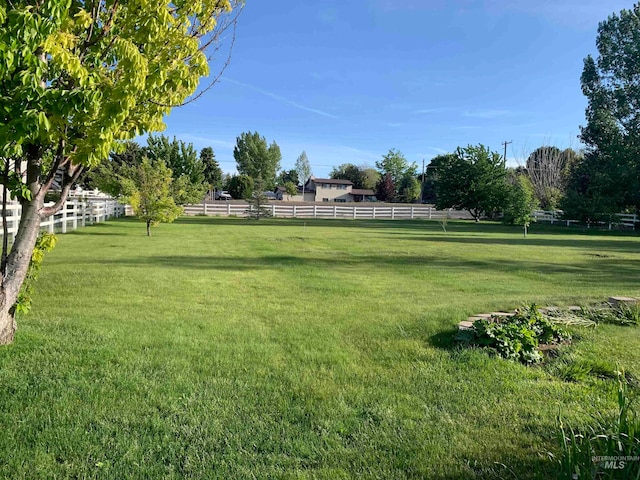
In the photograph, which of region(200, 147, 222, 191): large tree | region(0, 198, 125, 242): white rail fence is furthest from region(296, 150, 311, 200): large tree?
region(0, 198, 125, 242): white rail fence

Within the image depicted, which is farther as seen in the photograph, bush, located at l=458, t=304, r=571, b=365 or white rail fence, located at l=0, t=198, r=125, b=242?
white rail fence, located at l=0, t=198, r=125, b=242

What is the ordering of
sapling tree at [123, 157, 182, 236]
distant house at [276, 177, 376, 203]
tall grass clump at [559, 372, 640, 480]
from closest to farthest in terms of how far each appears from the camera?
tall grass clump at [559, 372, 640, 480], sapling tree at [123, 157, 182, 236], distant house at [276, 177, 376, 203]

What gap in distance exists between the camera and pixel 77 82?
12.7ft

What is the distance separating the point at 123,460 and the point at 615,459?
2.52 metres

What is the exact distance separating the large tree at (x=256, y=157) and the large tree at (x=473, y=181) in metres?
34.7

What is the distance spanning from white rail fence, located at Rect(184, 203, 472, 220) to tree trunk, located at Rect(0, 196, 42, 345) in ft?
114

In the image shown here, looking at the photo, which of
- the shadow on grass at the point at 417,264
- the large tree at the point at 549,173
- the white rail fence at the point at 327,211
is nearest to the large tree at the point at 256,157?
the white rail fence at the point at 327,211

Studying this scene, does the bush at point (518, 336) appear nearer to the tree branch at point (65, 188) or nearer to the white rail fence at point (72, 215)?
the tree branch at point (65, 188)

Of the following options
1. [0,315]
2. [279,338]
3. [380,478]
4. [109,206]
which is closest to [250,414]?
[380,478]

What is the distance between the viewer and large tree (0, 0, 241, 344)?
3.02 m

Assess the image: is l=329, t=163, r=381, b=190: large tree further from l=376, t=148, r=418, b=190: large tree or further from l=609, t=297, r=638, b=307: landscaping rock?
l=609, t=297, r=638, b=307: landscaping rock

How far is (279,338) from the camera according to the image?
15.4 ft

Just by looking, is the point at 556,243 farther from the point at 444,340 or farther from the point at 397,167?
the point at 397,167

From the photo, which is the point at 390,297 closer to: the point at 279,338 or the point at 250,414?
the point at 279,338
